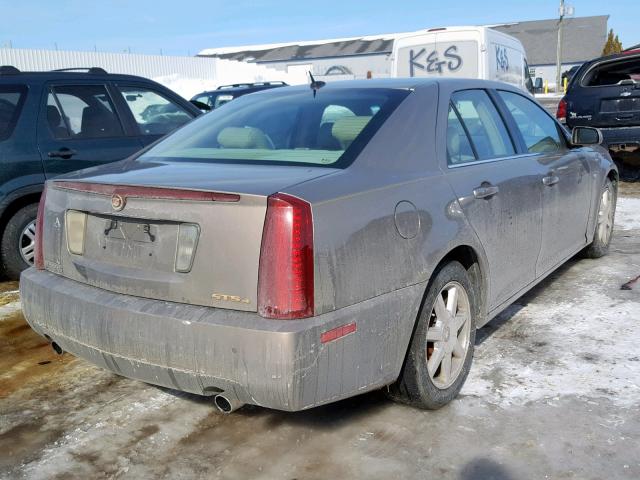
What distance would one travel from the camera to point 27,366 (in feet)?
12.9

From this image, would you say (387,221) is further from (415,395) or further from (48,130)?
(48,130)

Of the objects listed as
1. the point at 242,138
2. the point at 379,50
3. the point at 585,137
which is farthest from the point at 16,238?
the point at 379,50

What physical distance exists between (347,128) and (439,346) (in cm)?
111

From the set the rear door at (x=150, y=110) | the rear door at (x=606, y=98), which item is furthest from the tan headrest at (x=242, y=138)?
the rear door at (x=606, y=98)

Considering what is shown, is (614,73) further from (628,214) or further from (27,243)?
(27,243)

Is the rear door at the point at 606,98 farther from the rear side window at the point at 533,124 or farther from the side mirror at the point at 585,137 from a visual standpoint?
the rear side window at the point at 533,124

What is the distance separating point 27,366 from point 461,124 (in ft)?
9.14

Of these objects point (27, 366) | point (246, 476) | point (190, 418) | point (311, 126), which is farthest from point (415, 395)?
point (27, 366)

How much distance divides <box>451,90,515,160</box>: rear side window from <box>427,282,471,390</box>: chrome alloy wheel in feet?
2.74

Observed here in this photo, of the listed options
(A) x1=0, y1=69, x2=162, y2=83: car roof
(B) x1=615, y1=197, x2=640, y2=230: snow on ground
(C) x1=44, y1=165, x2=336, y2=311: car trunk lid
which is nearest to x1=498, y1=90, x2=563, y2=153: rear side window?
(C) x1=44, y1=165, x2=336, y2=311: car trunk lid

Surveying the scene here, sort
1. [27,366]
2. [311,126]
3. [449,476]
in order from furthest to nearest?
[27,366] < [311,126] < [449,476]

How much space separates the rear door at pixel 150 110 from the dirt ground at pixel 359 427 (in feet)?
8.82

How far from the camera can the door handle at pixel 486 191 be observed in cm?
343

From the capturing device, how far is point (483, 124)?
3939 millimetres
